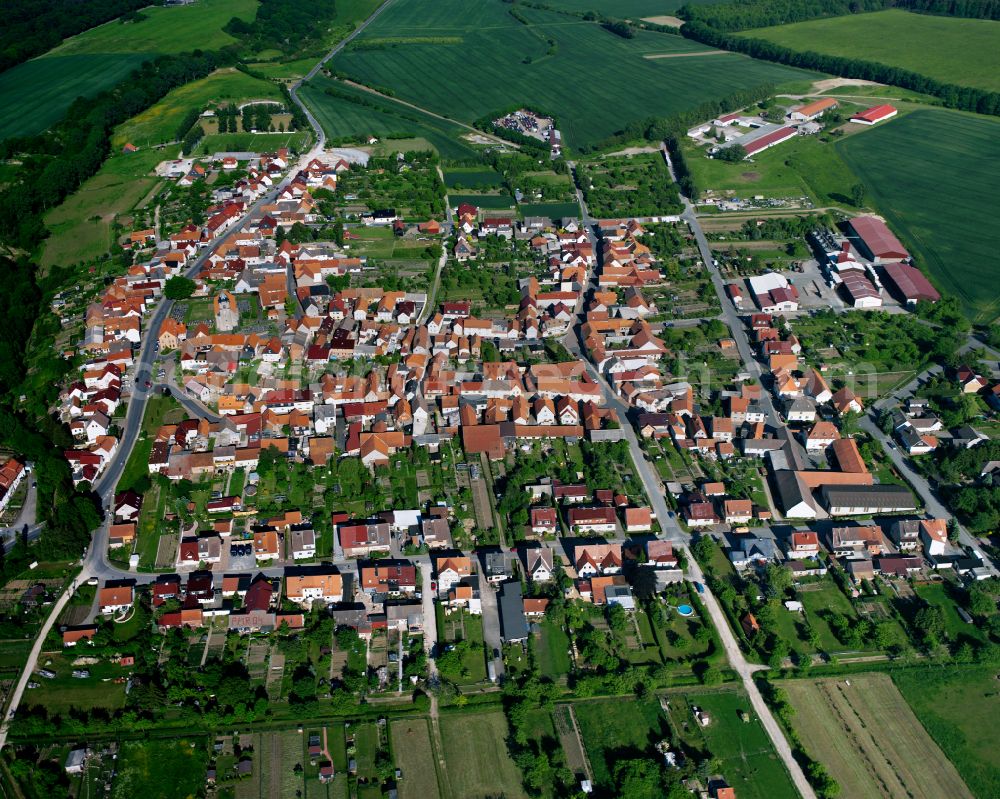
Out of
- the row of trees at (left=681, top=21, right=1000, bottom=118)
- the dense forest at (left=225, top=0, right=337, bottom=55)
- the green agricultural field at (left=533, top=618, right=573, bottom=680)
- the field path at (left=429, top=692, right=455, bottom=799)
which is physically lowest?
the field path at (left=429, top=692, right=455, bottom=799)

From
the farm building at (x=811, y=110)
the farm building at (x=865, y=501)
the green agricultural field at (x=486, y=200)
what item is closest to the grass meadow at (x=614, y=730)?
the farm building at (x=865, y=501)

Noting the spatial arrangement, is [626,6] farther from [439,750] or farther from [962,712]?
[439,750]

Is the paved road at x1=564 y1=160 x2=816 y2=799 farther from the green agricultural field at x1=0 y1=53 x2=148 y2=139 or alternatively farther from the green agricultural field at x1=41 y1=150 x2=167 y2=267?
the green agricultural field at x1=0 y1=53 x2=148 y2=139

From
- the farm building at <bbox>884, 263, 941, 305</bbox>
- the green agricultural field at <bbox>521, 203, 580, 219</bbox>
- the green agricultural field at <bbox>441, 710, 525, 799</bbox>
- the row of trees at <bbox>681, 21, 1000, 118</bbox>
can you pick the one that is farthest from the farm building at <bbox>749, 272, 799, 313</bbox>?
the row of trees at <bbox>681, 21, 1000, 118</bbox>

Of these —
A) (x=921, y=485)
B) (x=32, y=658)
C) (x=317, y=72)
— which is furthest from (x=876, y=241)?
(x=317, y=72)

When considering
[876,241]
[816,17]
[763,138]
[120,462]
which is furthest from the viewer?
[816,17]

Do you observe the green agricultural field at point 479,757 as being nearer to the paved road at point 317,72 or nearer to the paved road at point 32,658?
the paved road at point 32,658

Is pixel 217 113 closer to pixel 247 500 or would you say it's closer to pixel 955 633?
pixel 247 500
